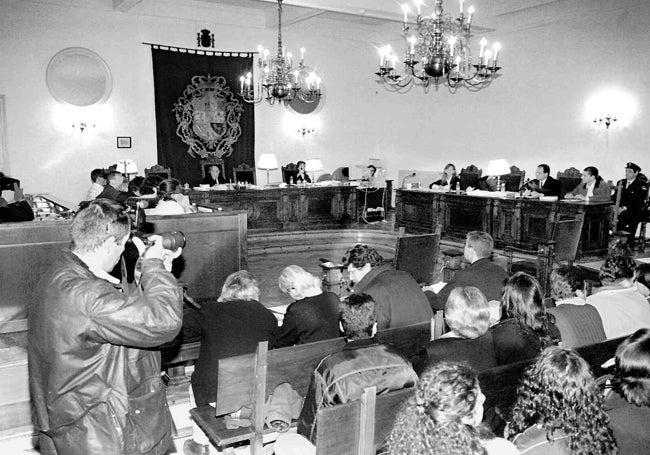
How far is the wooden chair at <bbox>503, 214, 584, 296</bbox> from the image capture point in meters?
5.72

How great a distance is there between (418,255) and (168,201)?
2.42 meters

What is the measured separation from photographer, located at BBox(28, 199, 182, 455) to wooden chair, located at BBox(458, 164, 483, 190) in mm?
9529

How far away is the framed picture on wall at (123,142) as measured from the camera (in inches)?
421

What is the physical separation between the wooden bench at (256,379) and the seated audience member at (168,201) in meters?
2.90

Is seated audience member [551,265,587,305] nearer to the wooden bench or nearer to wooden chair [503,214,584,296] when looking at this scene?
the wooden bench

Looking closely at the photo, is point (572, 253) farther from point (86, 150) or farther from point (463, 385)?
point (86, 150)

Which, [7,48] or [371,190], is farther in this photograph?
[371,190]

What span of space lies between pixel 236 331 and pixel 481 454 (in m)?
1.56

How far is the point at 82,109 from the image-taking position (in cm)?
1033

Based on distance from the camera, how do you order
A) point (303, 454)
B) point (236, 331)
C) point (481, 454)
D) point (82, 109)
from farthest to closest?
1. point (82, 109)
2. point (236, 331)
3. point (303, 454)
4. point (481, 454)

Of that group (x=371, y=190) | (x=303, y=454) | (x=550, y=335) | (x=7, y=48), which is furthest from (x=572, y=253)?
(x=7, y=48)

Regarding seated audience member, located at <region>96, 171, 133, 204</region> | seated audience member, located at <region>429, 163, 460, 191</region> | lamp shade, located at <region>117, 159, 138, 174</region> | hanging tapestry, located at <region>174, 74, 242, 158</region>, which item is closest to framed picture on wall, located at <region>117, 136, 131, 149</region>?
hanging tapestry, located at <region>174, 74, 242, 158</region>

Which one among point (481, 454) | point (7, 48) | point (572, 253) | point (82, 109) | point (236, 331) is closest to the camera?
point (481, 454)

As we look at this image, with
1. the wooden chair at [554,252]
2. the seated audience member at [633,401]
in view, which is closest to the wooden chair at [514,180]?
the wooden chair at [554,252]
